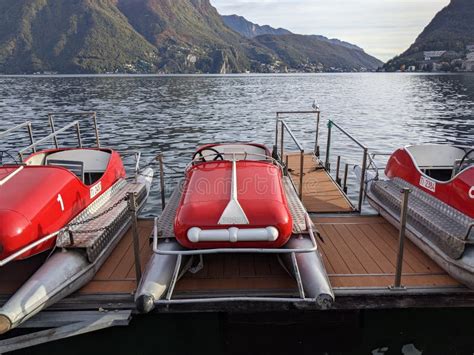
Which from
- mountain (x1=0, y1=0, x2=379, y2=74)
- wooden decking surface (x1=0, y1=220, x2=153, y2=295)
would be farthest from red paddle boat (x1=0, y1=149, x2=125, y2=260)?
mountain (x1=0, y1=0, x2=379, y2=74)

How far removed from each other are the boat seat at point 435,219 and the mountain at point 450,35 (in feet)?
565

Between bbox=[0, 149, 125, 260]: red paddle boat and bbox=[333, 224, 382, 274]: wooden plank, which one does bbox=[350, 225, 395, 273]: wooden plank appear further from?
bbox=[0, 149, 125, 260]: red paddle boat

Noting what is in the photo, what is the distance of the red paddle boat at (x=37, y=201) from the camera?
5.18 metres

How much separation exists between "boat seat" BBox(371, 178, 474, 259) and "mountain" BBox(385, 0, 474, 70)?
172229 mm

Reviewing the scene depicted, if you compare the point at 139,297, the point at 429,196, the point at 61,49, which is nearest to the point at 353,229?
the point at 429,196

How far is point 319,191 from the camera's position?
32.7 feet

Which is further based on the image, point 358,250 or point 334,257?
point 358,250

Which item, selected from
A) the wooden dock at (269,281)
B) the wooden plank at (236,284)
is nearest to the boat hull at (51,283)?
the wooden dock at (269,281)

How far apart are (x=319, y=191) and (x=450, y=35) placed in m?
195

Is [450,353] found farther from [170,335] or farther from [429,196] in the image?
[170,335]

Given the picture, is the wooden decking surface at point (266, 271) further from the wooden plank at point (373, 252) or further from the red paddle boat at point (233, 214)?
the red paddle boat at point (233, 214)

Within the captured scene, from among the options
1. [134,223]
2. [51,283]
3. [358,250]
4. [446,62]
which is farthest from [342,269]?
[446,62]

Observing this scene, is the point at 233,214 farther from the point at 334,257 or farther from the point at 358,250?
the point at 358,250

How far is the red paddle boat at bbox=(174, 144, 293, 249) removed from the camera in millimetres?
5102
